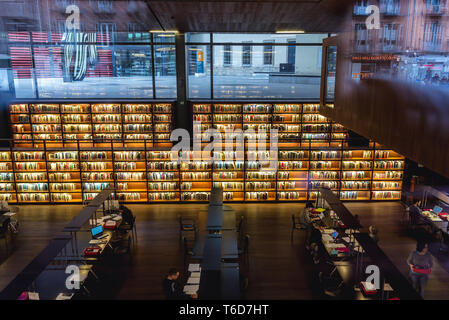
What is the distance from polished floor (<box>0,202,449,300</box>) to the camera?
6.83 meters

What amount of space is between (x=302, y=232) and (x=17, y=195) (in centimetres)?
888

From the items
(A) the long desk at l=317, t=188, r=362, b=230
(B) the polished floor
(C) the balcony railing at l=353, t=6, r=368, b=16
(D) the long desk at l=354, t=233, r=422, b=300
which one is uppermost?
(C) the balcony railing at l=353, t=6, r=368, b=16

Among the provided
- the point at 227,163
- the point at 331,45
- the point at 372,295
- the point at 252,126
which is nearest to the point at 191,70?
the point at 252,126

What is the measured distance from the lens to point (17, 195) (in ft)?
35.8

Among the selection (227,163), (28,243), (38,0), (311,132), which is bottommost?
(28,243)

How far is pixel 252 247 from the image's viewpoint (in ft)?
27.8

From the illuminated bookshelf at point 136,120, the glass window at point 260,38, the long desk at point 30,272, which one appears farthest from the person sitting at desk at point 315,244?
the glass window at point 260,38

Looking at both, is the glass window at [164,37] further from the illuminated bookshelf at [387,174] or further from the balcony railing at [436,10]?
the balcony railing at [436,10]

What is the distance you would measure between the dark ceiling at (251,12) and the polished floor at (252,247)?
5082mm

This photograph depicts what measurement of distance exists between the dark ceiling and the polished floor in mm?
5082

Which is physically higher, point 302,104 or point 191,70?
point 191,70

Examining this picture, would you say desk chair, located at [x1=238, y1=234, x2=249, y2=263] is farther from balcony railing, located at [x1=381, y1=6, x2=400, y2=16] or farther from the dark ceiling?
balcony railing, located at [x1=381, y1=6, x2=400, y2=16]

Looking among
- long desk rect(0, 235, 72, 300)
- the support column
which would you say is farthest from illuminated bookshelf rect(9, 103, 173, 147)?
long desk rect(0, 235, 72, 300)

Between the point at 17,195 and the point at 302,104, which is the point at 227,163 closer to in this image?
the point at 302,104
